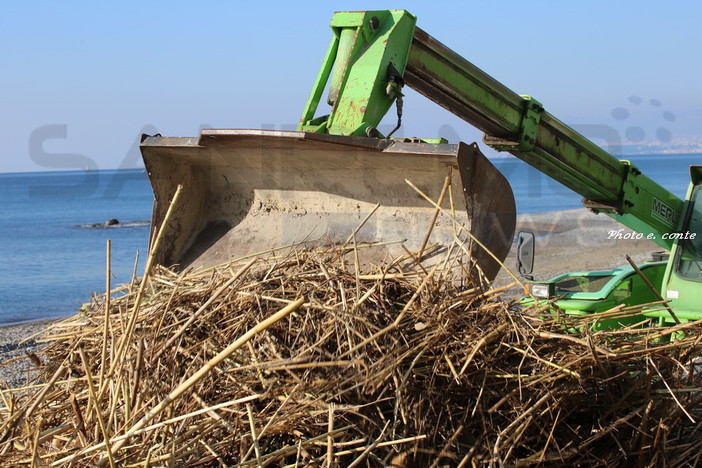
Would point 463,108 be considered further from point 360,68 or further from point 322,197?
point 322,197

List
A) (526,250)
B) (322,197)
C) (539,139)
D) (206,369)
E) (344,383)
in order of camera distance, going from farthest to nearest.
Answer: (539,139) < (526,250) < (322,197) < (344,383) < (206,369)

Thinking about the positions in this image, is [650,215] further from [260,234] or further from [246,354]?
[246,354]

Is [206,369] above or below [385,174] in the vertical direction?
below

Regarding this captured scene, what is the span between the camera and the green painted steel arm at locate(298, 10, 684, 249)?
5.02 metres

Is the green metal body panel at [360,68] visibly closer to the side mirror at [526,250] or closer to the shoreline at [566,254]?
the side mirror at [526,250]

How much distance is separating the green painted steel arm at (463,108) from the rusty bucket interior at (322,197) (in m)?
0.28

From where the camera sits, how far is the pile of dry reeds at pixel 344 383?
10.7ft

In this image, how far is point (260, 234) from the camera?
5395 mm

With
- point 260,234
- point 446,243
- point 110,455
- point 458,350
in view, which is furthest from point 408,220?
point 110,455

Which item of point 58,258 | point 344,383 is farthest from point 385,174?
point 58,258

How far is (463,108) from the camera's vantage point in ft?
19.2

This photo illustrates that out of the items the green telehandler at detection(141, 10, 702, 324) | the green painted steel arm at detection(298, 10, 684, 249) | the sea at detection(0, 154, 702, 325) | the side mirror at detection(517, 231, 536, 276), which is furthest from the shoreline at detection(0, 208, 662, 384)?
the side mirror at detection(517, 231, 536, 276)

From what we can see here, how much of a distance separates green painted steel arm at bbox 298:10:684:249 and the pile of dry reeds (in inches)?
54.6

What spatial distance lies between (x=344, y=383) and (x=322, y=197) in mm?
2157
